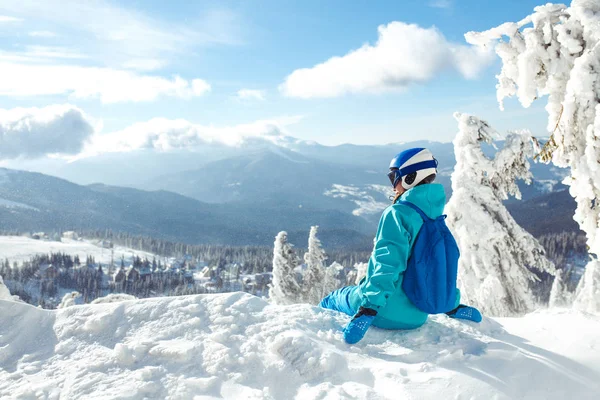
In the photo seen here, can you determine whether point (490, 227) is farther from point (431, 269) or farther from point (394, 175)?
point (431, 269)

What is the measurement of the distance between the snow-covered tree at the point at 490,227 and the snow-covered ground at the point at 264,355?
838 centimetres

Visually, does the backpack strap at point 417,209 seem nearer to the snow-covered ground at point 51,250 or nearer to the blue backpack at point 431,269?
the blue backpack at point 431,269

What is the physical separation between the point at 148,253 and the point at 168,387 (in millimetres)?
204217

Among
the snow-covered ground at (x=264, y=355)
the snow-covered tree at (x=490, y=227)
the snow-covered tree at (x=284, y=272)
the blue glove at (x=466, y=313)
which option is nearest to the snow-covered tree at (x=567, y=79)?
the snow-covered ground at (x=264, y=355)

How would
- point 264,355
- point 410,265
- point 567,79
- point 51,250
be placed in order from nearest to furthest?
point 264,355, point 410,265, point 567,79, point 51,250

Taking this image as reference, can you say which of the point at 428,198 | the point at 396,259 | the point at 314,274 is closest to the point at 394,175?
the point at 428,198

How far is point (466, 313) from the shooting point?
4734 mm

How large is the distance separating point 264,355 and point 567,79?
701 centimetres

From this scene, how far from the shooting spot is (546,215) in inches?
7475

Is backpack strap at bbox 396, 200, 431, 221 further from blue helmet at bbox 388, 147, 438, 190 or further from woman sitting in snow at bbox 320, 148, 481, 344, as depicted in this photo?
blue helmet at bbox 388, 147, 438, 190

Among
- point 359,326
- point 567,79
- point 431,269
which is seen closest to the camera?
point 359,326

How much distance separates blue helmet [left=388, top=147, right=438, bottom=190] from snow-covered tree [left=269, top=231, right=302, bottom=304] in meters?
18.9

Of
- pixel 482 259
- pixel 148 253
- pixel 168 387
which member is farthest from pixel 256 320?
pixel 148 253

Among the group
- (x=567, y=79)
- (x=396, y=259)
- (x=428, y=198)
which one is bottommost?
(x=396, y=259)
